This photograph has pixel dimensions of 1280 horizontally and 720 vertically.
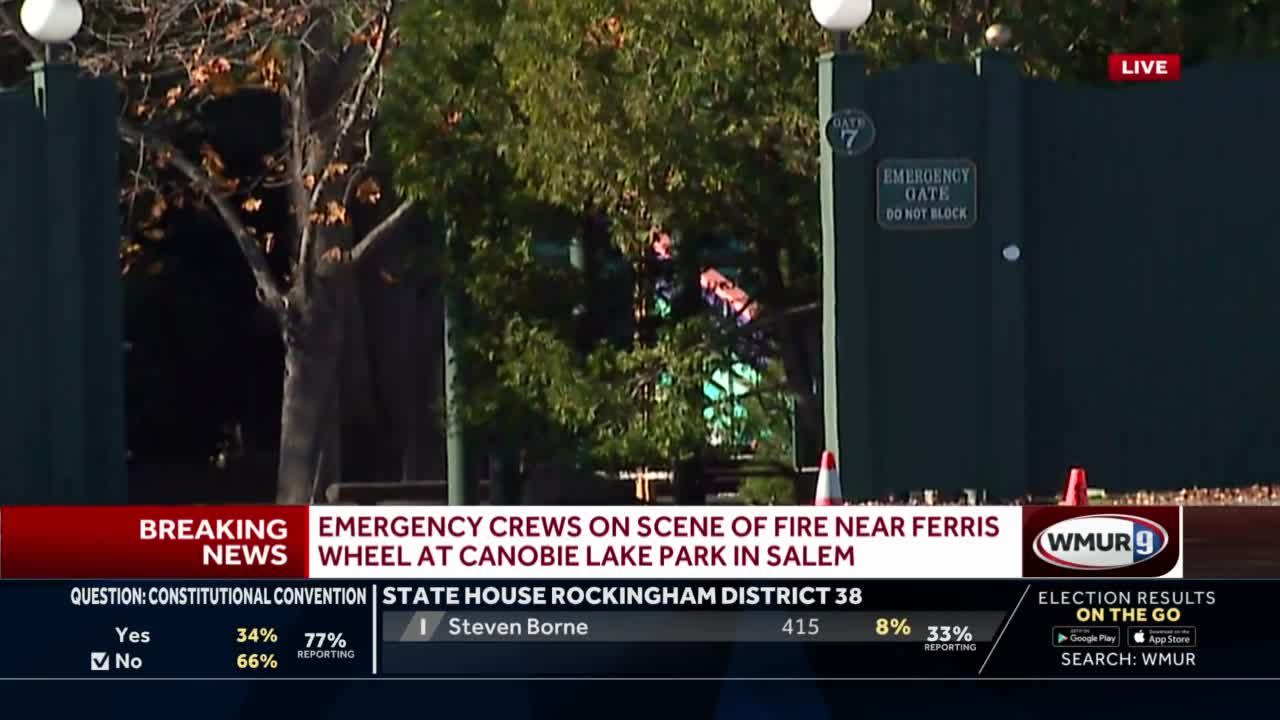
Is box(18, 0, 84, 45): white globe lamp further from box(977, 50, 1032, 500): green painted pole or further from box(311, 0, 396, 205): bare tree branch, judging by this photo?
box(977, 50, 1032, 500): green painted pole

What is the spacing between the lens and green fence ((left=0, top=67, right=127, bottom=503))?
1191 centimetres

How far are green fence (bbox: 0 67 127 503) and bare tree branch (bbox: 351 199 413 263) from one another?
10.2ft

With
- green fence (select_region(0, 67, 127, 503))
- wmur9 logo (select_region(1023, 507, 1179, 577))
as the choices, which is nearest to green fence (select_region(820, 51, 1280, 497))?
green fence (select_region(0, 67, 127, 503))

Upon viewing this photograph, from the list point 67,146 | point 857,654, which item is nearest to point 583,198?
point 67,146

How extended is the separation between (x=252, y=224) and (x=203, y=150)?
222 centimetres

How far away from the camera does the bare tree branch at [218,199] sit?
48.6 ft

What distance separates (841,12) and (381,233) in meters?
4.61

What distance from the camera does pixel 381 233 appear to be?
1495 cm

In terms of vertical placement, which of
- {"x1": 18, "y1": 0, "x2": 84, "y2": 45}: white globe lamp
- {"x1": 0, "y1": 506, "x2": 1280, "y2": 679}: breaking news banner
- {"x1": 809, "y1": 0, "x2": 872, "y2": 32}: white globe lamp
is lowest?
{"x1": 0, "y1": 506, "x2": 1280, "y2": 679}: breaking news banner

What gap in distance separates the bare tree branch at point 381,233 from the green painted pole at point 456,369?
2.85ft

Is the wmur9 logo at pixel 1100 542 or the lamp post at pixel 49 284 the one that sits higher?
the lamp post at pixel 49 284

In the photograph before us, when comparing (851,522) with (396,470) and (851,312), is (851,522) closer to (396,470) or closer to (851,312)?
(851,312)

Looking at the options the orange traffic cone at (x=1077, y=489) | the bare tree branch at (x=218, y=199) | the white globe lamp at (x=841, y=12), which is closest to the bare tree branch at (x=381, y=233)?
the bare tree branch at (x=218, y=199)

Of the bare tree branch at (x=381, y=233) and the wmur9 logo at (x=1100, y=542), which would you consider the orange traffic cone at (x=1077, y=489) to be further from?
the bare tree branch at (x=381, y=233)
